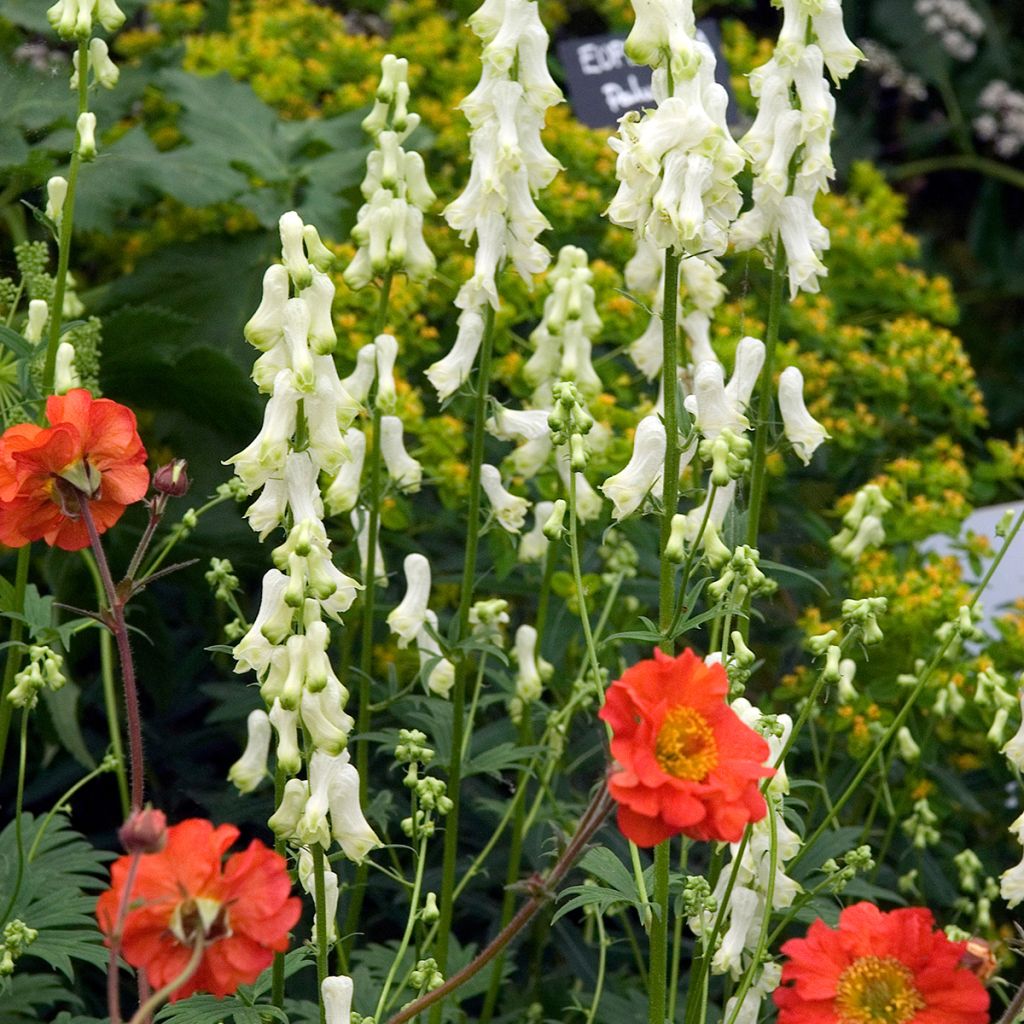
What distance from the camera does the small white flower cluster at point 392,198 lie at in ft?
5.96

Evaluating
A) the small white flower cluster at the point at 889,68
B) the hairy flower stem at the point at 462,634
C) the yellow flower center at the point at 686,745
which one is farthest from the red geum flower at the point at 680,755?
the small white flower cluster at the point at 889,68

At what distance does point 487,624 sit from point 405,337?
77 cm

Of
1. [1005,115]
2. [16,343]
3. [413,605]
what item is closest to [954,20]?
[1005,115]

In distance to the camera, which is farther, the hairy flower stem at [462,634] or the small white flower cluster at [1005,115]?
the small white flower cluster at [1005,115]

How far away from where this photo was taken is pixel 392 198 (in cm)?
186

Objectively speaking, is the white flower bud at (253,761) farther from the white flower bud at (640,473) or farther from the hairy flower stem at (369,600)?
the white flower bud at (640,473)

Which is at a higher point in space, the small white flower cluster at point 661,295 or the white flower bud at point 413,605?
the small white flower cluster at point 661,295

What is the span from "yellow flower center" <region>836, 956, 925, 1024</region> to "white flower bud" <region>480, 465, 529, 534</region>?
826 mm

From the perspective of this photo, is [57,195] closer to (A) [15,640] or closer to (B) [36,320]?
(B) [36,320]

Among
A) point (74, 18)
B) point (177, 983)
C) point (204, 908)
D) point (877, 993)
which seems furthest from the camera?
point (74, 18)

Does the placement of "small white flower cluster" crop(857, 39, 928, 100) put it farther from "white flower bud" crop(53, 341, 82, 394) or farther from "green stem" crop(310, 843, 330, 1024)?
"green stem" crop(310, 843, 330, 1024)

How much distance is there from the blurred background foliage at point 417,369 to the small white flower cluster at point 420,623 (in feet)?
0.27

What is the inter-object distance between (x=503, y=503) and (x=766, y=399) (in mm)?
388

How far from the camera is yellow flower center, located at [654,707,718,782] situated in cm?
112
